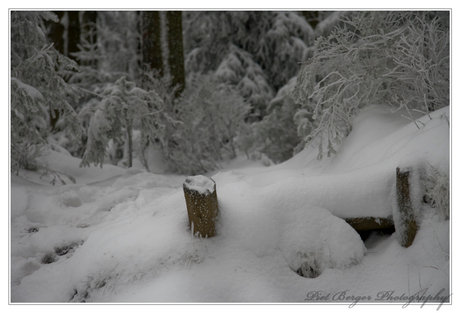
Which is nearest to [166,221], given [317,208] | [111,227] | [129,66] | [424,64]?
[111,227]

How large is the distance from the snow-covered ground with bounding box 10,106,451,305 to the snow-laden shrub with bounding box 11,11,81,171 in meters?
1.82

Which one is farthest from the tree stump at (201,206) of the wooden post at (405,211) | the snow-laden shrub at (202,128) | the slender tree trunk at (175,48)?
the slender tree trunk at (175,48)

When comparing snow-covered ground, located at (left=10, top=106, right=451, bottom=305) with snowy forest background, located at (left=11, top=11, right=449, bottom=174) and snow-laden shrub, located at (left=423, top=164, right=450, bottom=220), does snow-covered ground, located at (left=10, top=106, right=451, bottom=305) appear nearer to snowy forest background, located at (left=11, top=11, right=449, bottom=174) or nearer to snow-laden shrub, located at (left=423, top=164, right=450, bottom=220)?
snow-laden shrub, located at (left=423, top=164, right=450, bottom=220)

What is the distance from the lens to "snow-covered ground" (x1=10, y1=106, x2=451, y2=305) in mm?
2240

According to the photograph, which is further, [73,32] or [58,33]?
[73,32]

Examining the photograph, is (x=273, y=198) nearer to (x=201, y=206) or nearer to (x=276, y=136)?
(x=201, y=206)

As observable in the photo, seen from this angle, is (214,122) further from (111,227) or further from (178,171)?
(111,227)

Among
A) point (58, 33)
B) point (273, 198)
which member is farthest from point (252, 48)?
point (273, 198)

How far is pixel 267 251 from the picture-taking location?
247 cm

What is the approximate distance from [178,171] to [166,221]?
3959mm

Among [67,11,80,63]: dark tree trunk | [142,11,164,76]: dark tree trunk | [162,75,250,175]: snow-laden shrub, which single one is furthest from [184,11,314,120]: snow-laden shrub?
[67,11,80,63]: dark tree trunk

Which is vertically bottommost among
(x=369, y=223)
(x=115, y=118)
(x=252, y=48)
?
(x=369, y=223)

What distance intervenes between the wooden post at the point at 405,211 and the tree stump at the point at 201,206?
1392 millimetres

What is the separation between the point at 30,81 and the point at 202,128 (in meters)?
3.61
